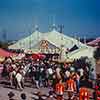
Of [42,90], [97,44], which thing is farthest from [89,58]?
[42,90]

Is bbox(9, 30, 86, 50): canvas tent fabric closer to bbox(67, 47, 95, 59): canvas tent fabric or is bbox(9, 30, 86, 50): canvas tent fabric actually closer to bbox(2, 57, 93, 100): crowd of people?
bbox(67, 47, 95, 59): canvas tent fabric

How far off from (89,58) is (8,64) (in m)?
1.14

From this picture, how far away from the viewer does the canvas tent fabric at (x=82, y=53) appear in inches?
315

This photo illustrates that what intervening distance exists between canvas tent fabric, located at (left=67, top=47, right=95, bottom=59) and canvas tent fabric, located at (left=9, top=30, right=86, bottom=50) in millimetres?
83

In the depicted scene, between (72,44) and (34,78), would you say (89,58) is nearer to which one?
(72,44)

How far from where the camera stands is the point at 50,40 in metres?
8.02

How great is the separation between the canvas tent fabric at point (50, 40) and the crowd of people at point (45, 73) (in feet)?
0.72

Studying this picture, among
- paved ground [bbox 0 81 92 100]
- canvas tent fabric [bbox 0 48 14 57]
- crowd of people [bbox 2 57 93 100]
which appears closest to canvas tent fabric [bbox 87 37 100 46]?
crowd of people [bbox 2 57 93 100]

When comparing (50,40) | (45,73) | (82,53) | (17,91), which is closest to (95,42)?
(82,53)

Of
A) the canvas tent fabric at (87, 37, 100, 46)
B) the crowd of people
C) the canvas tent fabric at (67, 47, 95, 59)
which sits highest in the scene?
the canvas tent fabric at (87, 37, 100, 46)

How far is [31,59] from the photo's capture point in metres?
8.23

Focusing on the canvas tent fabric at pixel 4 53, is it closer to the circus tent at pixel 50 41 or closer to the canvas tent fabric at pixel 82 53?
the circus tent at pixel 50 41

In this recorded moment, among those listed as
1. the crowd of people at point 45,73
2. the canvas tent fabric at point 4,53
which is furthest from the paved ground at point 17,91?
the canvas tent fabric at point 4,53

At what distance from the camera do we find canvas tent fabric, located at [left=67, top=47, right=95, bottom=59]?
315 inches
